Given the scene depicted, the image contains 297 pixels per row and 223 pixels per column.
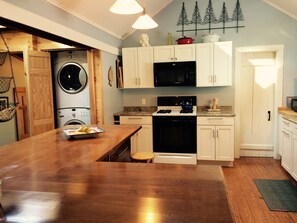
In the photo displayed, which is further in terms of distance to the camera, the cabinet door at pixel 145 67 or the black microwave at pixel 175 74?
the cabinet door at pixel 145 67

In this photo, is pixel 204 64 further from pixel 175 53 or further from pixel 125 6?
pixel 125 6

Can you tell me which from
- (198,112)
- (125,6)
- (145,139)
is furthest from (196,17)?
(125,6)

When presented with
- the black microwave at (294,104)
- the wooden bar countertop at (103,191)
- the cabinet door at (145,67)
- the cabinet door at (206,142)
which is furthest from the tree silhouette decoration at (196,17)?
the wooden bar countertop at (103,191)

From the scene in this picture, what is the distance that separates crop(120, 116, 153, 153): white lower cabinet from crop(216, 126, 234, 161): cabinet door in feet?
3.76

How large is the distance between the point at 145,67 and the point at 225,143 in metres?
1.94

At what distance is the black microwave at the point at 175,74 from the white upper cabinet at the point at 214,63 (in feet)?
0.50

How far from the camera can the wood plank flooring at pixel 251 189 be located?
2.65 meters

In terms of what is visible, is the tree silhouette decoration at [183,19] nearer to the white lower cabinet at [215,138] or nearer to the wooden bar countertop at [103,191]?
the white lower cabinet at [215,138]

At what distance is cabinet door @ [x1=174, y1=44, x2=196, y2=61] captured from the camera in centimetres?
439

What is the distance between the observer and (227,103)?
4711mm

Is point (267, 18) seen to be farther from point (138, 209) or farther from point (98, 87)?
point (138, 209)

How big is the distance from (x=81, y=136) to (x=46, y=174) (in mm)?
984

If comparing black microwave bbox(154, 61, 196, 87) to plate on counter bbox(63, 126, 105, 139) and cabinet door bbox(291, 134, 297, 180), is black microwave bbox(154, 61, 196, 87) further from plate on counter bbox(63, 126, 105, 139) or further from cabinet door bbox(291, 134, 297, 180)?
plate on counter bbox(63, 126, 105, 139)

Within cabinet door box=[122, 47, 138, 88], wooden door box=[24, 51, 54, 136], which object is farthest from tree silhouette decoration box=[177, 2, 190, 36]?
wooden door box=[24, 51, 54, 136]
